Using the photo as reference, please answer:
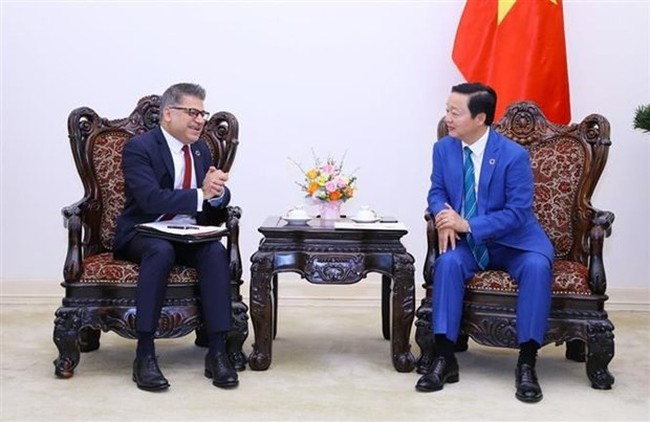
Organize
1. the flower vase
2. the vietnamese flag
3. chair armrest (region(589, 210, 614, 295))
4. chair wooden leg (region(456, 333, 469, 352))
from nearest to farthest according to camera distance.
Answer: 1. chair armrest (region(589, 210, 614, 295))
2. the flower vase
3. chair wooden leg (region(456, 333, 469, 352))
4. the vietnamese flag

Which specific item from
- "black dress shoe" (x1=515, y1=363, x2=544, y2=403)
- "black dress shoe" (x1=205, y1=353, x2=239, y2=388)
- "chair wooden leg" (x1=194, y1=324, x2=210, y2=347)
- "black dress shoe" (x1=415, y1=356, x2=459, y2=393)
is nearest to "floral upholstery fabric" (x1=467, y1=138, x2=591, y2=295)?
"black dress shoe" (x1=515, y1=363, x2=544, y2=403)

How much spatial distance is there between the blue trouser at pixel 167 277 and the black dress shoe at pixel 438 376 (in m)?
0.85

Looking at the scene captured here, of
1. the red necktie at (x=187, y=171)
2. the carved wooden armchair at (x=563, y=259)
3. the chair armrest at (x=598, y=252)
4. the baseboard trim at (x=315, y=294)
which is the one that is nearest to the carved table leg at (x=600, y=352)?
the carved wooden armchair at (x=563, y=259)

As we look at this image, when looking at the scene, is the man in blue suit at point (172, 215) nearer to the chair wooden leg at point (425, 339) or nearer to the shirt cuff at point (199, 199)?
the shirt cuff at point (199, 199)

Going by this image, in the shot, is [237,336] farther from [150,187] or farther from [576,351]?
[576,351]

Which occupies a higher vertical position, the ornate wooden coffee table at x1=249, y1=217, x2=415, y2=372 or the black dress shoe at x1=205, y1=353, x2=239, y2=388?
the ornate wooden coffee table at x1=249, y1=217, x2=415, y2=372

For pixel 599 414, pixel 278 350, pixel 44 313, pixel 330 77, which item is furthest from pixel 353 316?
pixel 599 414

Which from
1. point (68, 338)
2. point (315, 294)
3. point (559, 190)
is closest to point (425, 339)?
point (559, 190)

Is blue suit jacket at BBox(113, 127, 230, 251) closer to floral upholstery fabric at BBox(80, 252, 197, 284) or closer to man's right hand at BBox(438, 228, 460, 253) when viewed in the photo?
floral upholstery fabric at BBox(80, 252, 197, 284)

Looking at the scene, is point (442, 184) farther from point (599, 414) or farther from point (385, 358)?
point (599, 414)

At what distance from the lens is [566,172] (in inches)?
168

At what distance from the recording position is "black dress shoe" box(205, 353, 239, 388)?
12.2ft

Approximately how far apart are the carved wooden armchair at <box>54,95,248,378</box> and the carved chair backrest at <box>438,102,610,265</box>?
1.13 meters

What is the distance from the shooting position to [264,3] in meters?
5.60
